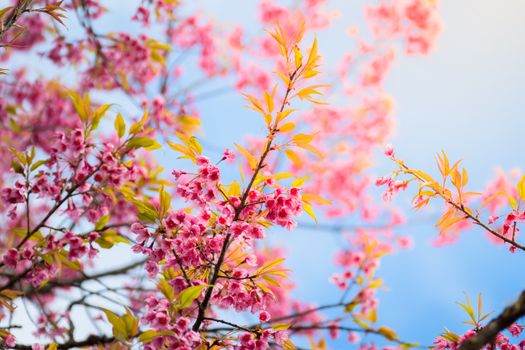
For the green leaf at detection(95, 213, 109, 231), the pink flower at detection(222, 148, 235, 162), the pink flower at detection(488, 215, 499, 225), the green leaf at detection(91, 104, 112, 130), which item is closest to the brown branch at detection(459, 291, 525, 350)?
the pink flower at detection(488, 215, 499, 225)

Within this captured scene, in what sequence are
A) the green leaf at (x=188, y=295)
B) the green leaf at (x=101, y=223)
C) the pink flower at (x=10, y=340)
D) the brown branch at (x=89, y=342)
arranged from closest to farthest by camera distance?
the green leaf at (x=188, y=295) → the pink flower at (x=10, y=340) → the green leaf at (x=101, y=223) → the brown branch at (x=89, y=342)

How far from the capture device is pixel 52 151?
2801mm

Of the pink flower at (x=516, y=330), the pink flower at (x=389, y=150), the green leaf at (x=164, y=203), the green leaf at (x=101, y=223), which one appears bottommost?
the pink flower at (x=516, y=330)

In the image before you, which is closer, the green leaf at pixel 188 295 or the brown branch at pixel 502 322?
the brown branch at pixel 502 322

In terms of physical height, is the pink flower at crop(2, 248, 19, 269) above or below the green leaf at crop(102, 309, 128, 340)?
above

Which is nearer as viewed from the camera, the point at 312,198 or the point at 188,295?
the point at 188,295

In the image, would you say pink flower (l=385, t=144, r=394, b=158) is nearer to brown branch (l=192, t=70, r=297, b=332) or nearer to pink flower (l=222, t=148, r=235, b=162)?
brown branch (l=192, t=70, r=297, b=332)

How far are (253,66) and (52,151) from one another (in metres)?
9.89

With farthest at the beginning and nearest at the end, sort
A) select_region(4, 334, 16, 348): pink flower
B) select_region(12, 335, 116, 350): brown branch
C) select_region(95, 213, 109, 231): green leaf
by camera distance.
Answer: select_region(12, 335, 116, 350): brown branch < select_region(95, 213, 109, 231): green leaf < select_region(4, 334, 16, 348): pink flower

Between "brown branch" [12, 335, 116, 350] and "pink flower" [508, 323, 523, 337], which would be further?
"brown branch" [12, 335, 116, 350]

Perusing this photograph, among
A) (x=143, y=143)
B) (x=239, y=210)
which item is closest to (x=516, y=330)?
(x=239, y=210)

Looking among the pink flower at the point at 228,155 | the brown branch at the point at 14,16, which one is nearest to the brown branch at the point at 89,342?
the pink flower at the point at 228,155

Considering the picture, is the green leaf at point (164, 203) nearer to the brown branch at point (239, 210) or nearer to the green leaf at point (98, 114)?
the brown branch at point (239, 210)

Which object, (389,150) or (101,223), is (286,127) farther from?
(101,223)
